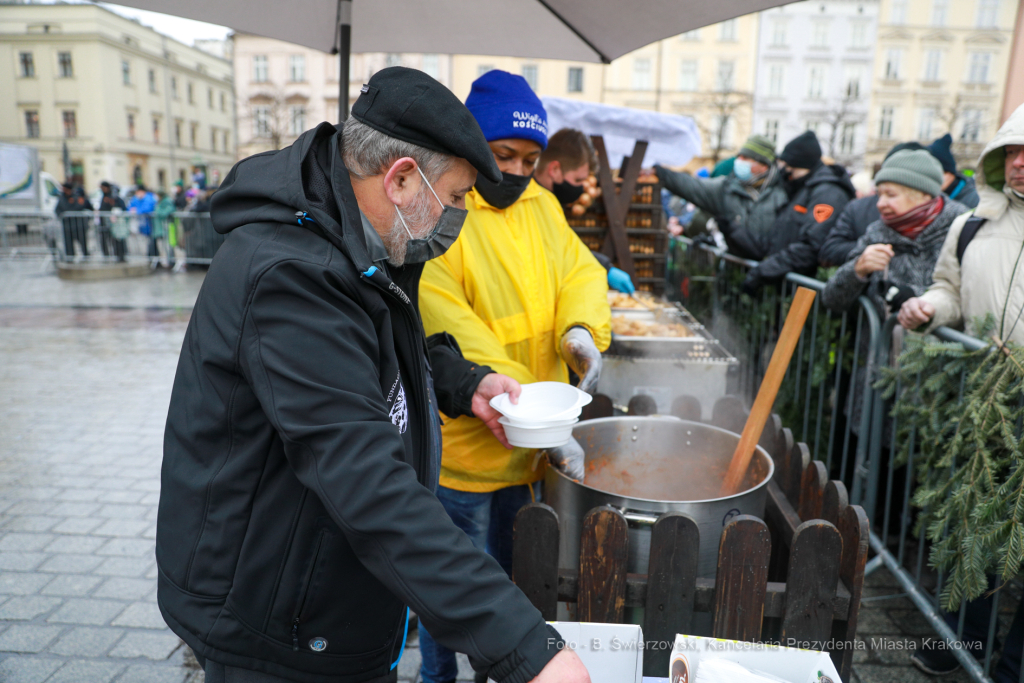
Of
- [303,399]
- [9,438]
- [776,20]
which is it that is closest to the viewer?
[303,399]

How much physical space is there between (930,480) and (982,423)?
1.80 ft

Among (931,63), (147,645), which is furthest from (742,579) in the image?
(931,63)

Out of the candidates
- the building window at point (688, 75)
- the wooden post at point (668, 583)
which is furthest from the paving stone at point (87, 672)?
the building window at point (688, 75)

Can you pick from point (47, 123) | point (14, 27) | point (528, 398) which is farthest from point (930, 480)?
point (14, 27)

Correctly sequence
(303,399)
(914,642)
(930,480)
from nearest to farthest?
(303,399) → (930,480) → (914,642)

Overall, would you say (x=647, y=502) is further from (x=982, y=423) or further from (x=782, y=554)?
(x=982, y=423)

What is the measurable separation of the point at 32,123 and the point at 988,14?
222 ft

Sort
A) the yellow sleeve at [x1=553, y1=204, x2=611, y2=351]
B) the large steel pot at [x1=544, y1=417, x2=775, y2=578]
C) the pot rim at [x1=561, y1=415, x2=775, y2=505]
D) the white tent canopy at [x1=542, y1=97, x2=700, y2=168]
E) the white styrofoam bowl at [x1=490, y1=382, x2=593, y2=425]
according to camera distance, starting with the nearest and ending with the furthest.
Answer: the white styrofoam bowl at [x1=490, y1=382, x2=593, y2=425], the pot rim at [x1=561, y1=415, x2=775, y2=505], the yellow sleeve at [x1=553, y1=204, x2=611, y2=351], the large steel pot at [x1=544, y1=417, x2=775, y2=578], the white tent canopy at [x1=542, y1=97, x2=700, y2=168]

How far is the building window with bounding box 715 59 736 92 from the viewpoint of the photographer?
1824 inches

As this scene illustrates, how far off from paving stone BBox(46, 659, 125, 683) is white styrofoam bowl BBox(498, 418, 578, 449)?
2.09 m

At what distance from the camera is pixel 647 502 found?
198 cm

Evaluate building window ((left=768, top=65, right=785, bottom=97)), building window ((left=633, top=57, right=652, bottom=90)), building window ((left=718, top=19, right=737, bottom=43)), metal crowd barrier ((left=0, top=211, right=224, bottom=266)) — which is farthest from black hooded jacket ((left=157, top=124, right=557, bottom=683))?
building window ((left=768, top=65, right=785, bottom=97))

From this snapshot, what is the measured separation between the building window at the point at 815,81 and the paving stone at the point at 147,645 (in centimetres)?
5168

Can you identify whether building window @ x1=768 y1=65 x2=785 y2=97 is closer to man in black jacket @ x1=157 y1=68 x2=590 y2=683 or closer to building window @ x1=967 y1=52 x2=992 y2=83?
building window @ x1=967 y1=52 x2=992 y2=83
